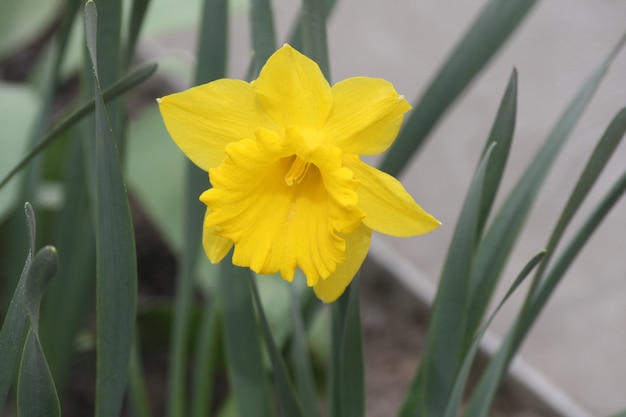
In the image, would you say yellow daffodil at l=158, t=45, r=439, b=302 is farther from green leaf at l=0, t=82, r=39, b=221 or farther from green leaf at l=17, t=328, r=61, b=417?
green leaf at l=0, t=82, r=39, b=221

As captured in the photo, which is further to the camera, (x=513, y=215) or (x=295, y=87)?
(x=513, y=215)

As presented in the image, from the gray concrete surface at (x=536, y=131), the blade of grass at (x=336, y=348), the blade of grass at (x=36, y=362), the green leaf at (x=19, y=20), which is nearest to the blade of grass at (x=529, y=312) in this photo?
the blade of grass at (x=336, y=348)

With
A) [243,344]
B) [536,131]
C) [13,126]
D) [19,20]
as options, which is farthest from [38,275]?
[536,131]

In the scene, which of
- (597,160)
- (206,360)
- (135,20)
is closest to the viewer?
(597,160)

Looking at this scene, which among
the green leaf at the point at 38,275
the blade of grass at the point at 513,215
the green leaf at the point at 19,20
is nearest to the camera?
the green leaf at the point at 38,275

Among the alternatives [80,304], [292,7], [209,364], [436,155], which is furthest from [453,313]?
[292,7]

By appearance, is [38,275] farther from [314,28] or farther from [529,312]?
[529,312]

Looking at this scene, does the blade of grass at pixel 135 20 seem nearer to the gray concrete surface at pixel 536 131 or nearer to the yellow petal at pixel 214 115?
the yellow petal at pixel 214 115
